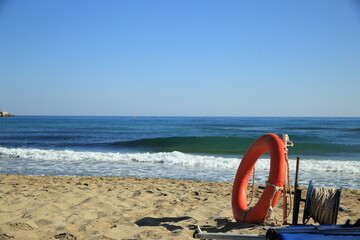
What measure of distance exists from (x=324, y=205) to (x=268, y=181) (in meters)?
0.71

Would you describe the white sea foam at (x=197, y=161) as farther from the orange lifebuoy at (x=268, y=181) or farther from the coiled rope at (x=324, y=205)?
the coiled rope at (x=324, y=205)

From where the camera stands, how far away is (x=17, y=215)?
448 centimetres

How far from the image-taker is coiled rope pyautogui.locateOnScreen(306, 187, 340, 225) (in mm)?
3561

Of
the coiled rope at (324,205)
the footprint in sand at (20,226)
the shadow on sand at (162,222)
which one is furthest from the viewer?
the shadow on sand at (162,222)

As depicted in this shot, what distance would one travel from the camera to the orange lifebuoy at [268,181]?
401 centimetres

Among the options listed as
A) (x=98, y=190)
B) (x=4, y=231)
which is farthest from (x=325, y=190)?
(x=98, y=190)

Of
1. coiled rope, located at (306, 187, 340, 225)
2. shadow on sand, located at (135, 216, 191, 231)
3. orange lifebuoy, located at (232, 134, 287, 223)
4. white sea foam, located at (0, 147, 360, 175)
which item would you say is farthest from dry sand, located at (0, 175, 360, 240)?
white sea foam, located at (0, 147, 360, 175)

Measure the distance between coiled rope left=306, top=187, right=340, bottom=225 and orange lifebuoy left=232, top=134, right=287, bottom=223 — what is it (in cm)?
43

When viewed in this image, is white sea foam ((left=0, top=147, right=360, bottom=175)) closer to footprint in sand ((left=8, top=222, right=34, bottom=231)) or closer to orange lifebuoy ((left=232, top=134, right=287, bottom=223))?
orange lifebuoy ((left=232, top=134, right=287, bottom=223))

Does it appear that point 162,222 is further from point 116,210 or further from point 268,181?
point 268,181

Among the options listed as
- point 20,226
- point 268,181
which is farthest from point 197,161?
point 20,226

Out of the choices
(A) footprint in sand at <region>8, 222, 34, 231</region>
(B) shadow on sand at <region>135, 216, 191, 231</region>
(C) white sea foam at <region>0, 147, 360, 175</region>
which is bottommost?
(C) white sea foam at <region>0, 147, 360, 175</region>

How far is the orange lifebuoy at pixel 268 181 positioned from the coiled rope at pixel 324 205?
1.42ft

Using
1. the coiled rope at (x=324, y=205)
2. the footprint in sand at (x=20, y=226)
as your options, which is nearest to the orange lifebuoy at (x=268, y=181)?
the coiled rope at (x=324, y=205)
